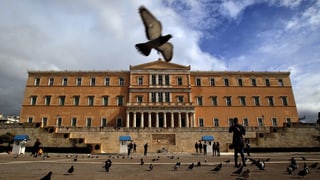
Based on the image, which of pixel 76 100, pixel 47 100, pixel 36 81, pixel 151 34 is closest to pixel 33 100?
pixel 47 100

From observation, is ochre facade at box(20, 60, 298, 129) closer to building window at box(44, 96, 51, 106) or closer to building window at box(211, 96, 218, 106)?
building window at box(211, 96, 218, 106)

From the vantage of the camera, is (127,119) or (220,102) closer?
(127,119)

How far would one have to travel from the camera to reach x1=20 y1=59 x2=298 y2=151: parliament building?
44.2 m

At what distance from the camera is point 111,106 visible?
46.0 metres

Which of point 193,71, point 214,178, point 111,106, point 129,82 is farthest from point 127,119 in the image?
point 214,178

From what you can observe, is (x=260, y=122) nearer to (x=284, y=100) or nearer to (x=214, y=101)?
(x=284, y=100)

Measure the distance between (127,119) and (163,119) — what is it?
21.5 feet

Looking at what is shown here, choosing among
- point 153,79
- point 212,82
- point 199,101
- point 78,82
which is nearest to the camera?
point 199,101

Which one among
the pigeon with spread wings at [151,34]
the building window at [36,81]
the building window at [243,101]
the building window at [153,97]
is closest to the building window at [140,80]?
the building window at [153,97]

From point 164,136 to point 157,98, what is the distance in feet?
47.2

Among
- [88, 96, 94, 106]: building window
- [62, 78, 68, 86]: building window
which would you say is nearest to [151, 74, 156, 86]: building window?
[88, 96, 94, 106]: building window

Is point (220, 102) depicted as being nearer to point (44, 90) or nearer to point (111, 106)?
point (111, 106)

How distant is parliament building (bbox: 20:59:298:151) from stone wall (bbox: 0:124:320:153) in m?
10.8

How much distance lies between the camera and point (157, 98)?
45.6 m
